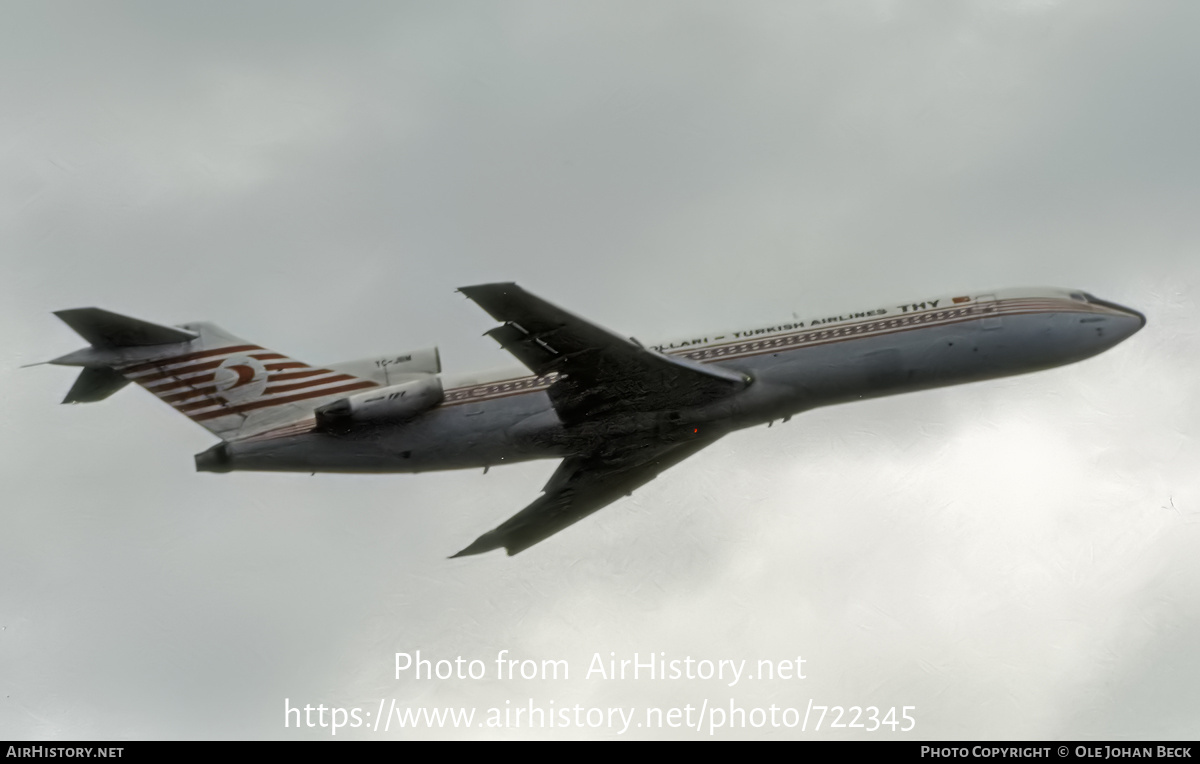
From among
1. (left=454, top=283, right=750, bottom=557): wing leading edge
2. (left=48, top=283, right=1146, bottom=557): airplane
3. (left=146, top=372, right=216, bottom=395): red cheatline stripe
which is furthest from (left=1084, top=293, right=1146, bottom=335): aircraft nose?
(left=146, top=372, right=216, bottom=395): red cheatline stripe

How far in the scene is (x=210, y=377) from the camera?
129ft

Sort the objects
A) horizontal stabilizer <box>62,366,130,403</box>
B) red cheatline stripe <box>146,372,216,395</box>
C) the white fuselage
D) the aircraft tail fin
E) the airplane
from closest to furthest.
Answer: the airplane → the white fuselage → horizontal stabilizer <box>62,366,130,403</box> → the aircraft tail fin → red cheatline stripe <box>146,372,216,395</box>

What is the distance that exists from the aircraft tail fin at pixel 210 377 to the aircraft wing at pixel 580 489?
23.6ft

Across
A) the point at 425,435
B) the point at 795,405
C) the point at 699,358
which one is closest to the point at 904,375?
the point at 795,405

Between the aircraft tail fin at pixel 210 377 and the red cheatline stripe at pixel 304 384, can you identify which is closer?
the aircraft tail fin at pixel 210 377

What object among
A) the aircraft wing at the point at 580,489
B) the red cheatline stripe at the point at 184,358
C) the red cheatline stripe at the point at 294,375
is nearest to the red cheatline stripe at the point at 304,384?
the red cheatline stripe at the point at 294,375

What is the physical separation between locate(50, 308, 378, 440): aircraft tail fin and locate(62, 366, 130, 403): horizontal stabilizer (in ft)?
0.10

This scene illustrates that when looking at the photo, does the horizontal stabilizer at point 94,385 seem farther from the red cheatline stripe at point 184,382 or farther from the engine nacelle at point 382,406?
the engine nacelle at point 382,406

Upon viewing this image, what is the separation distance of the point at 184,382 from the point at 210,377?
83 centimetres

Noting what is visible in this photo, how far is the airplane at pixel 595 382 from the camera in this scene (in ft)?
117

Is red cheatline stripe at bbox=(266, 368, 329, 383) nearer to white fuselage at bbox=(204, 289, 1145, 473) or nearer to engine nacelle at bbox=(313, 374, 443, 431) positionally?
white fuselage at bbox=(204, 289, 1145, 473)

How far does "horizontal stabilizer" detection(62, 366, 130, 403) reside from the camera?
1486 inches

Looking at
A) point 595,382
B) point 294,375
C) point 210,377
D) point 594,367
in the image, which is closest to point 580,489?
point 595,382

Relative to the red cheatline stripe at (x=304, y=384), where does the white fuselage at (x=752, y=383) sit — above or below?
below
